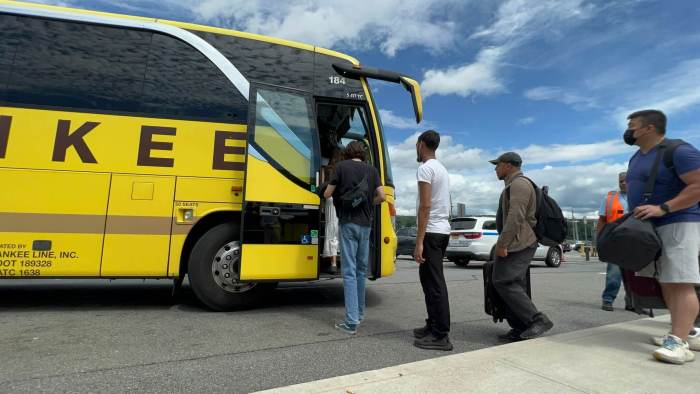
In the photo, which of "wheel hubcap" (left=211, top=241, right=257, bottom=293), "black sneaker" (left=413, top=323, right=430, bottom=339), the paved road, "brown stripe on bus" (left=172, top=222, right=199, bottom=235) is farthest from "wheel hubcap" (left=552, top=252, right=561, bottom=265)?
"brown stripe on bus" (left=172, top=222, right=199, bottom=235)

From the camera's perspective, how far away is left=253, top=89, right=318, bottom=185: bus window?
4.65m

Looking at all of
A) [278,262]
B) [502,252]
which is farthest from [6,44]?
[502,252]

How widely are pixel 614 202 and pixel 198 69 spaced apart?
18.2ft

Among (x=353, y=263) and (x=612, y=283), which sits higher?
(x=353, y=263)

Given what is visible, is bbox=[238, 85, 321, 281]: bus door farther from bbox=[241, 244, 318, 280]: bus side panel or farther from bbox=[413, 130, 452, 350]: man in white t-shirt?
bbox=[413, 130, 452, 350]: man in white t-shirt

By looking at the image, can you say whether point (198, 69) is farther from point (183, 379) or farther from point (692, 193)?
point (692, 193)

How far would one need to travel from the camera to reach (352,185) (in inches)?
156

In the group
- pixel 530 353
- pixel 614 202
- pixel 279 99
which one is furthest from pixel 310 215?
pixel 614 202

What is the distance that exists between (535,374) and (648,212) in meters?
1.49

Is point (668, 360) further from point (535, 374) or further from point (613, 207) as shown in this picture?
point (613, 207)

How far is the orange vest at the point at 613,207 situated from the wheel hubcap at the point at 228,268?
4738mm

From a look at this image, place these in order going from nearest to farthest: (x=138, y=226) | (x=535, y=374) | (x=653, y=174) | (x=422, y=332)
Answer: (x=535, y=374), (x=653, y=174), (x=422, y=332), (x=138, y=226)

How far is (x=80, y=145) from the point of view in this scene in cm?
434

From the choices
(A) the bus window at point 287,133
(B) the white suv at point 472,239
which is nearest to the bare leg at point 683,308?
(A) the bus window at point 287,133
